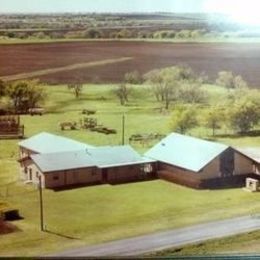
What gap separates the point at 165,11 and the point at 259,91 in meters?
0.45

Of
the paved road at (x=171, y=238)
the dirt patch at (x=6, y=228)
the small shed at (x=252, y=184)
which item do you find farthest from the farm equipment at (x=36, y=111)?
the small shed at (x=252, y=184)

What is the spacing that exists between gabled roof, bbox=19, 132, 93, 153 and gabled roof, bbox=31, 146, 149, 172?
0.02 metres

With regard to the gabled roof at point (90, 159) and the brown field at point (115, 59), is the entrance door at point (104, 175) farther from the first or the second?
the brown field at point (115, 59)

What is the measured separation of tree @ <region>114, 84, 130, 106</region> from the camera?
2.40 m

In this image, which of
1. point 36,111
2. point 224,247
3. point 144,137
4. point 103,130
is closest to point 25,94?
point 36,111

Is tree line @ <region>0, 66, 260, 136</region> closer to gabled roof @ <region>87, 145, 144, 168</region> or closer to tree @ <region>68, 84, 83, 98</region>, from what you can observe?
tree @ <region>68, 84, 83, 98</region>

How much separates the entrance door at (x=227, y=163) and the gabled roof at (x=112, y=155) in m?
0.31

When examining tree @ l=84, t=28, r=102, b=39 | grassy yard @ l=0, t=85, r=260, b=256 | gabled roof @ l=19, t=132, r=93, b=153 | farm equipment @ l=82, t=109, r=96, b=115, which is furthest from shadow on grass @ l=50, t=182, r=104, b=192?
tree @ l=84, t=28, r=102, b=39

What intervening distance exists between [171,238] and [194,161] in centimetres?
28

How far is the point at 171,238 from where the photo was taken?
2412mm

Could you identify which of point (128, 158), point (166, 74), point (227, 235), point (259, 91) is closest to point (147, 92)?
point (166, 74)

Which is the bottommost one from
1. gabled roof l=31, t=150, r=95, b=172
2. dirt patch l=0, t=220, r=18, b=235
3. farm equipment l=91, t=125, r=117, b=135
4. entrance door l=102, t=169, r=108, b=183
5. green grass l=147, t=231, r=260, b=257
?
green grass l=147, t=231, r=260, b=257

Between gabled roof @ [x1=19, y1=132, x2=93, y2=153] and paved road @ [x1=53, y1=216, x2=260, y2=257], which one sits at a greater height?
gabled roof @ [x1=19, y1=132, x2=93, y2=153]

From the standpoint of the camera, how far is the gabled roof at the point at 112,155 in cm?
240
